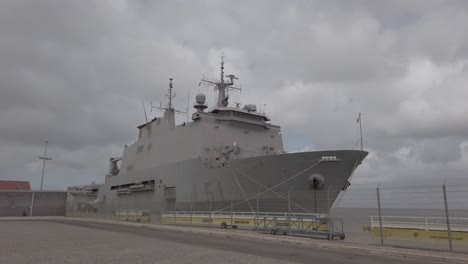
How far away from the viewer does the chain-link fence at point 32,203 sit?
160 ft

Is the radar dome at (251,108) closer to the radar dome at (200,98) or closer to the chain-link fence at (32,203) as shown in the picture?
the radar dome at (200,98)

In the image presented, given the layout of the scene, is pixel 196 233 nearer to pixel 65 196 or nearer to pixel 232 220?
pixel 232 220

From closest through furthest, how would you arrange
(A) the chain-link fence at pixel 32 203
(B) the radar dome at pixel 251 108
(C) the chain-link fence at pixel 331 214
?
1. (C) the chain-link fence at pixel 331 214
2. (B) the radar dome at pixel 251 108
3. (A) the chain-link fence at pixel 32 203

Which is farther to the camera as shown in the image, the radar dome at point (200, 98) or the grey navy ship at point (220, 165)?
the radar dome at point (200, 98)

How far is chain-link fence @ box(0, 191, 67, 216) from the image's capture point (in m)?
48.9

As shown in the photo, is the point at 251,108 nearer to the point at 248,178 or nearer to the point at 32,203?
the point at 248,178

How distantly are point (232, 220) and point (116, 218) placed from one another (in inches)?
583

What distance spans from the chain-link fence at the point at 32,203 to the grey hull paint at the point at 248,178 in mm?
30709

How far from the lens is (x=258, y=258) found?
8258mm

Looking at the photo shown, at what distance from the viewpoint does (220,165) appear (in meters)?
22.7

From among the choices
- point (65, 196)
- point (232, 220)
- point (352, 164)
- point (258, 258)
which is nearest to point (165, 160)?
point (232, 220)

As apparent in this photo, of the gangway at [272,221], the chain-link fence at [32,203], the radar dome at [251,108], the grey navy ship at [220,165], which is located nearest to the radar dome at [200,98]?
the grey navy ship at [220,165]

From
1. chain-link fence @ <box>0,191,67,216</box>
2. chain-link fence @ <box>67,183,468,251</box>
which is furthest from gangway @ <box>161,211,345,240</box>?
chain-link fence @ <box>0,191,67,216</box>

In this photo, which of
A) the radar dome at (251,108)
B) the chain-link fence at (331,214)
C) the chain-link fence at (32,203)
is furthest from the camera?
the chain-link fence at (32,203)
